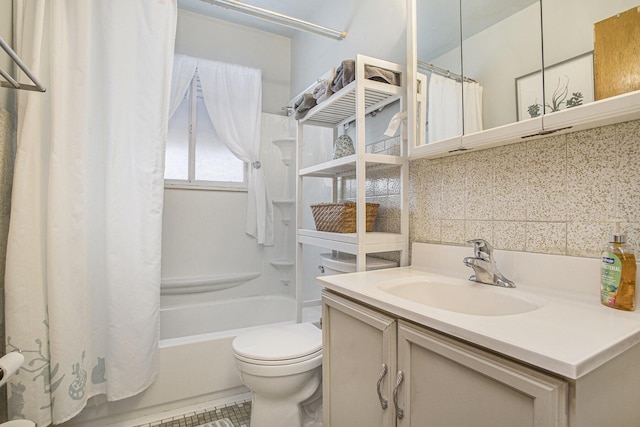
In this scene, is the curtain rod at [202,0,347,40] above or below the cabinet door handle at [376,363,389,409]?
above

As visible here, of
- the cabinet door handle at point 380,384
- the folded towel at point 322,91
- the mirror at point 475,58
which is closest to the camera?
the cabinet door handle at point 380,384

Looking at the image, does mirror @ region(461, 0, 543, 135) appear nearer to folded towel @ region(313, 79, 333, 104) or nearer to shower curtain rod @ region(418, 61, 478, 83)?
shower curtain rod @ region(418, 61, 478, 83)

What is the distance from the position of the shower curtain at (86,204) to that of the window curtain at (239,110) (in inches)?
34.0

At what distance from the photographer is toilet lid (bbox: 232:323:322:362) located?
1.30m

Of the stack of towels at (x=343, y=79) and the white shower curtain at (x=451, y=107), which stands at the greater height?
the stack of towels at (x=343, y=79)

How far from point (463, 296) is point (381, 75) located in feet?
3.21

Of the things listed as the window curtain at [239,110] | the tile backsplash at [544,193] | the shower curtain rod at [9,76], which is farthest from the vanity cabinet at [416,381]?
the window curtain at [239,110]

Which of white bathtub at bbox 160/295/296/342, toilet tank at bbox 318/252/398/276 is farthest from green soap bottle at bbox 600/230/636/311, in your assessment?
white bathtub at bbox 160/295/296/342

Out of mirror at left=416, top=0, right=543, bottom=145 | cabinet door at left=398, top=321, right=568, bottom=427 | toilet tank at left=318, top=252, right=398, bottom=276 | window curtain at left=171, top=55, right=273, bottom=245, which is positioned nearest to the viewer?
cabinet door at left=398, top=321, right=568, bottom=427

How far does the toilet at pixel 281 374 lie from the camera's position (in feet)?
4.21

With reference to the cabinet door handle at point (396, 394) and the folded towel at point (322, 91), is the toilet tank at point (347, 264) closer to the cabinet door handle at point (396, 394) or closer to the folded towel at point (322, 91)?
the cabinet door handle at point (396, 394)

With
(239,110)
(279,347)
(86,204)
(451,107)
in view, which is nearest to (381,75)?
(451,107)

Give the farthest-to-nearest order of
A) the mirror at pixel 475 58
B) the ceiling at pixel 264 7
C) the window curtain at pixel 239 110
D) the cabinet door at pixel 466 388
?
the window curtain at pixel 239 110 → the ceiling at pixel 264 7 → the mirror at pixel 475 58 → the cabinet door at pixel 466 388

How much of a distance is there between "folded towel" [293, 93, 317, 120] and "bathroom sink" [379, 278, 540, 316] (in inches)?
43.9
